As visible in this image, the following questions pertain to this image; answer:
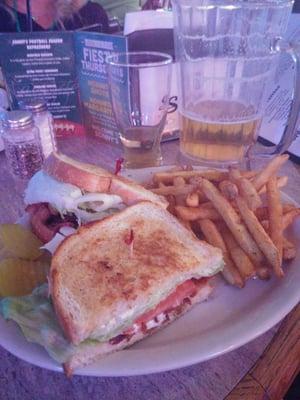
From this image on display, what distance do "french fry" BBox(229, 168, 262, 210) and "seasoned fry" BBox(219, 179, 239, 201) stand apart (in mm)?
18

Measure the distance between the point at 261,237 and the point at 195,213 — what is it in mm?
218

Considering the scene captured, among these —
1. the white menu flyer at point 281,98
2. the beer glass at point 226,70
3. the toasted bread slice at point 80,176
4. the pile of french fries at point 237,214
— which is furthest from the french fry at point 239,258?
the white menu flyer at point 281,98

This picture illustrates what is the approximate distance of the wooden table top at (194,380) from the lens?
76 cm

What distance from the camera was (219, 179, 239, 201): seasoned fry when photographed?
1.14 metres

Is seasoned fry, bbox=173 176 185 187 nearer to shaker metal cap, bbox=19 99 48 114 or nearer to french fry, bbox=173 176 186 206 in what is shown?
french fry, bbox=173 176 186 206

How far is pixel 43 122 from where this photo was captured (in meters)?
1.69

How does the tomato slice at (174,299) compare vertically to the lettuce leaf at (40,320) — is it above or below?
below

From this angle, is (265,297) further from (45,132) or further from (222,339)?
(45,132)

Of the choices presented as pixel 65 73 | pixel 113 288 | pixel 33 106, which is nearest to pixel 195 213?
pixel 113 288

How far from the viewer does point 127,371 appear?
0.72 m

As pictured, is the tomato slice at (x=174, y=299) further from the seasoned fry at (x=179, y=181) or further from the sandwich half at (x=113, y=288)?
the seasoned fry at (x=179, y=181)

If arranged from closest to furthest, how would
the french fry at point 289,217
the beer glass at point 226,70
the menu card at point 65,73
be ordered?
the french fry at point 289,217
the beer glass at point 226,70
the menu card at point 65,73

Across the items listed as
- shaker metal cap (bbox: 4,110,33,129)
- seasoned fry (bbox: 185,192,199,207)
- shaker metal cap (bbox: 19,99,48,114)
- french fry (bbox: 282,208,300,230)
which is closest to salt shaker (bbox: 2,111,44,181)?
shaker metal cap (bbox: 4,110,33,129)

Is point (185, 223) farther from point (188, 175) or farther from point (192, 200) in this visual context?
point (188, 175)
